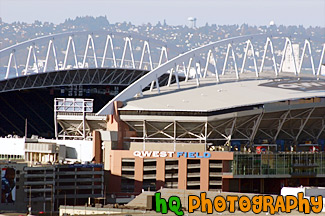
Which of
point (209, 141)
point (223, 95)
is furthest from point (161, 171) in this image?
point (223, 95)

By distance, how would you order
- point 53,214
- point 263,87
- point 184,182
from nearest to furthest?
point 53,214, point 184,182, point 263,87

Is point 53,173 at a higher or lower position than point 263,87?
lower

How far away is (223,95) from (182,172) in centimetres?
1634

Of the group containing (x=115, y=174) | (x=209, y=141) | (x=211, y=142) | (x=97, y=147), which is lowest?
(x=115, y=174)

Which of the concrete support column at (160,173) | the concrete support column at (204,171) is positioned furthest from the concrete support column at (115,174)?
the concrete support column at (204,171)

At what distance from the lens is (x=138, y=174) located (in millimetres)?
176375

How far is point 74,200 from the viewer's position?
6722 inches

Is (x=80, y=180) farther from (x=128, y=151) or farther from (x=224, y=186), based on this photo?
(x=224, y=186)

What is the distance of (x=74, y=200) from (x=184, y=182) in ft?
51.8

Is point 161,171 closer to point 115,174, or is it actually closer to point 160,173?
point 160,173

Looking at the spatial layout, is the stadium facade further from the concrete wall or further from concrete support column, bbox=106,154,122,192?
the concrete wall

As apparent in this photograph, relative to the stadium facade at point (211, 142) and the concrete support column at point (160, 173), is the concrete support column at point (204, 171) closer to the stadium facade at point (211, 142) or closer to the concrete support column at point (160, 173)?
the stadium facade at point (211, 142)

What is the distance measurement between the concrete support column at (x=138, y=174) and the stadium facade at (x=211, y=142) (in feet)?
0.45

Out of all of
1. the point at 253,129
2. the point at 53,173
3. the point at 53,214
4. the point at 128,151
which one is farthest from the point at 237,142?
the point at 53,214
